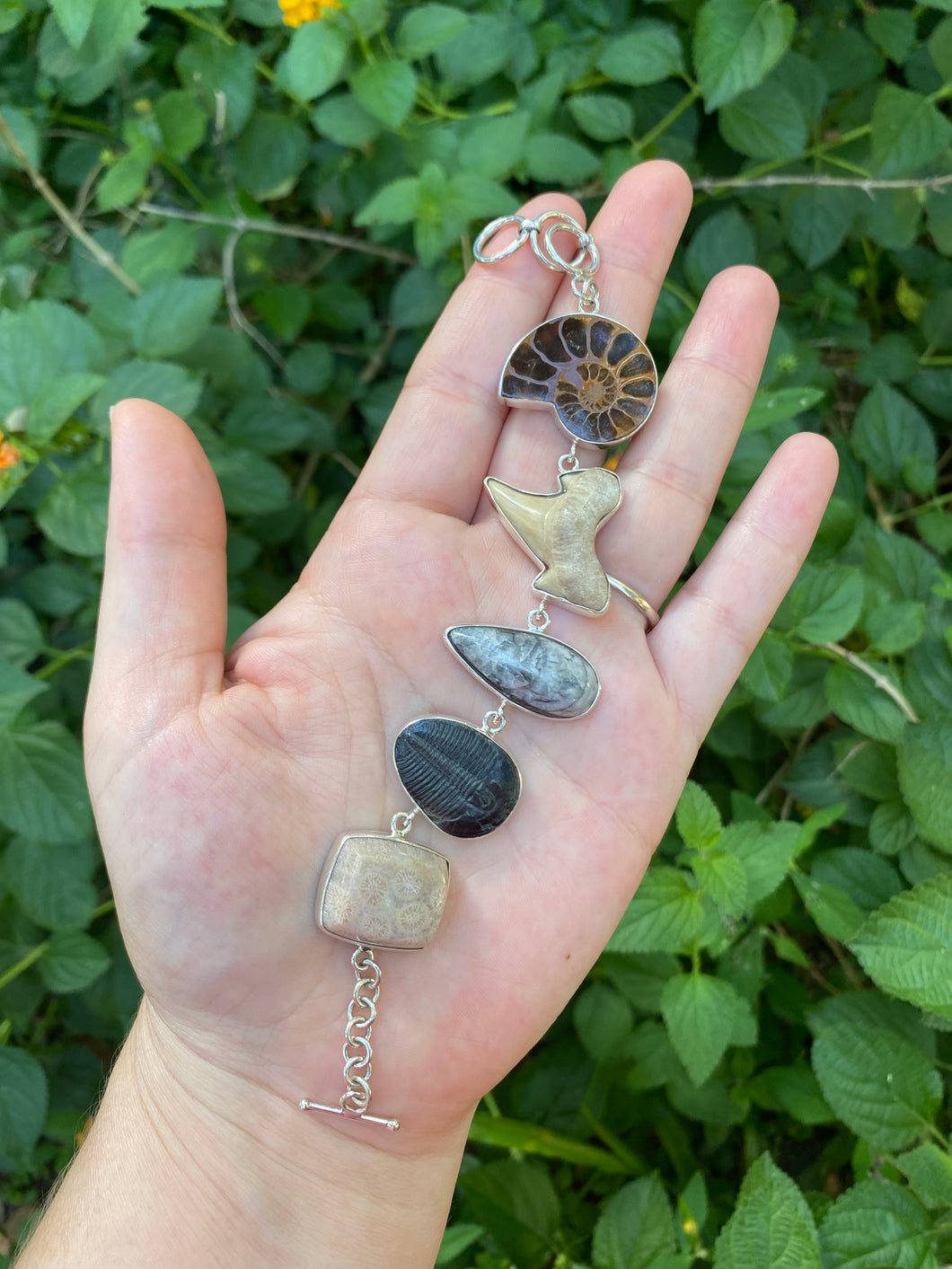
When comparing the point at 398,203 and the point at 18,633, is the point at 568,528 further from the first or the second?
the point at 18,633

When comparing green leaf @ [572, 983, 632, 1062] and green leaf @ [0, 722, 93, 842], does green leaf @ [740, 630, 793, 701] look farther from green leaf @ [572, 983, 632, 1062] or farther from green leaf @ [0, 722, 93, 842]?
green leaf @ [0, 722, 93, 842]

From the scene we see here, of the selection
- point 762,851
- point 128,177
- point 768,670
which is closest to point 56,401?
point 128,177

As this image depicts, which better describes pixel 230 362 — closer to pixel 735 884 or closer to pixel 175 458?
pixel 175 458

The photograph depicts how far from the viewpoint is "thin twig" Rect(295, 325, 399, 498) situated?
Result: 3014 millimetres

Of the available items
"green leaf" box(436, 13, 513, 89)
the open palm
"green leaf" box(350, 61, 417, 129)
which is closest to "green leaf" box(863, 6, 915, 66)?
the open palm

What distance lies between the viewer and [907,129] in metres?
2.30

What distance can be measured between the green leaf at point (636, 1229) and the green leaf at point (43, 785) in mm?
1437

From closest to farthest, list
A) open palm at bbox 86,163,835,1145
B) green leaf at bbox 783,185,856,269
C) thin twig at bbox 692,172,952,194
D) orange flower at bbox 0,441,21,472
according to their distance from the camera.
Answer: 1. open palm at bbox 86,163,835,1145
2. orange flower at bbox 0,441,21,472
3. thin twig at bbox 692,172,952,194
4. green leaf at bbox 783,185,856,269

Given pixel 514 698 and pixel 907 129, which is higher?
pixel 907 129

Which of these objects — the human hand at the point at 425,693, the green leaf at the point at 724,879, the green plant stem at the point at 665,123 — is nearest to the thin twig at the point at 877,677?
the human hand at the point at 425,693

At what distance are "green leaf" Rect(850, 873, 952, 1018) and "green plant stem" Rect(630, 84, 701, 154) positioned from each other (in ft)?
6.57

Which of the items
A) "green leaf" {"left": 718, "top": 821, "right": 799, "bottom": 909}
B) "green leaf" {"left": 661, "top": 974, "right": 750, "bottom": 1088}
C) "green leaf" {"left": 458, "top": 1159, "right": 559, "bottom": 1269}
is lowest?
"green leaf" {"left": 458, "top": 1159, "right": 559, "bottom": 1269}

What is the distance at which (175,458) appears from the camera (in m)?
1.71

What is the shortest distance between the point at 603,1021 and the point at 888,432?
182 centimetres
